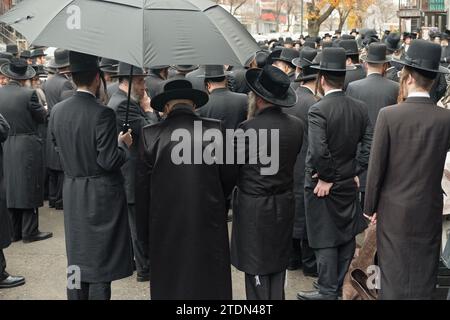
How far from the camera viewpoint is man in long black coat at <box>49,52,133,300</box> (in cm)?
430

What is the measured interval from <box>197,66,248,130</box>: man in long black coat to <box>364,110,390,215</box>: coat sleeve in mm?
2723

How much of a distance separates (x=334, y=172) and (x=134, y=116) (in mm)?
1792

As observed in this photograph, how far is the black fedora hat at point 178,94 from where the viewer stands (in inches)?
158

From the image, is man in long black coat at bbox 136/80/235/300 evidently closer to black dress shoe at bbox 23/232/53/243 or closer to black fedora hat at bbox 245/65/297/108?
black fedora hat at bbox 245/65/297/108

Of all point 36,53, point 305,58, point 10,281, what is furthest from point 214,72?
point 36,53

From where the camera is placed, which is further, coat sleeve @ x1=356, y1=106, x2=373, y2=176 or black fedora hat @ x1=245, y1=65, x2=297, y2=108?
coat sleeve @ x1=356, y1=106, x2=373, y2=176

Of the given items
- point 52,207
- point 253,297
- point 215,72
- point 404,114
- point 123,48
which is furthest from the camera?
point 52,207

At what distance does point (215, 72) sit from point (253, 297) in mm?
2919

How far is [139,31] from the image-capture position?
11.8ft

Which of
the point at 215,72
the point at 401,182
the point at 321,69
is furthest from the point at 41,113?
the point at 401,182

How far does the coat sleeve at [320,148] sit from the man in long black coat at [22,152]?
348 cm

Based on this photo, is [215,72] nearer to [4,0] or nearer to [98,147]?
[98,147]

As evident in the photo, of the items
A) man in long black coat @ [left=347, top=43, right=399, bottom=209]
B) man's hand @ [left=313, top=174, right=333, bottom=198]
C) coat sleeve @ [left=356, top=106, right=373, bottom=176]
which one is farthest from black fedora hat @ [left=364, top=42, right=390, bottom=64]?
man's hand @ [left=313, top=174, right=333, bottom=198]

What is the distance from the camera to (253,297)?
4586mm
